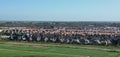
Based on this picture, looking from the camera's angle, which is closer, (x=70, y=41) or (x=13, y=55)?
(x=13, y=55)

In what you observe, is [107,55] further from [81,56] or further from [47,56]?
[47,56]

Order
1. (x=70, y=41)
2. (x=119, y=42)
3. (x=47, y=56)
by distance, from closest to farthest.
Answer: (x=47, y=56) < (x=119, y=42) < (x=70, y=41)

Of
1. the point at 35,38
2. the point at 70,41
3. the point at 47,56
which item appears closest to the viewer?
the point at 47,56

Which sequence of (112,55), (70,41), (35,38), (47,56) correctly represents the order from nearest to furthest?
1. (47,56)
2. (112,55)
3. (70,41)
4. (35,38)

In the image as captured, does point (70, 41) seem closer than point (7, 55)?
No

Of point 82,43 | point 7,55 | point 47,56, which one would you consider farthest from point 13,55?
point 82,43

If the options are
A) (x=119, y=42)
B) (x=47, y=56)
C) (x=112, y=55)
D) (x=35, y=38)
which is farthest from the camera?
(x=35, y=38)

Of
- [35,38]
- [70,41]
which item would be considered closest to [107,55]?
[70,41]

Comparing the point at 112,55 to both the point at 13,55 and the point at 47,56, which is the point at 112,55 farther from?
the point at 13,55
